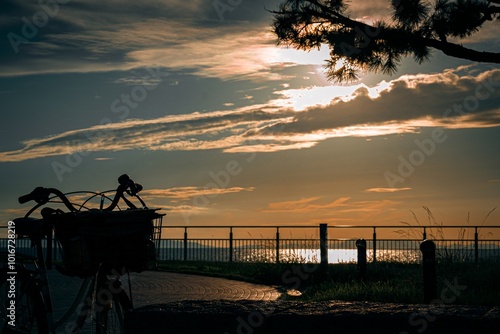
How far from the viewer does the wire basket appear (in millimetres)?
5766

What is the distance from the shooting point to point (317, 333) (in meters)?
5.56

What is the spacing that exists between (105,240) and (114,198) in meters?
0.66

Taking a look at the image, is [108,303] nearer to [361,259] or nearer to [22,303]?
[22,303]

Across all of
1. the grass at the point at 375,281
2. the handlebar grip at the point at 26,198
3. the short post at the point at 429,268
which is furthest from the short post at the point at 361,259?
the handlebar grip at the point at 26,198

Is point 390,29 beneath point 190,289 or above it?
above

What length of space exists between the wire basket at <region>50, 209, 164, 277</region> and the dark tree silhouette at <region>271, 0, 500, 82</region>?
995 centimetres

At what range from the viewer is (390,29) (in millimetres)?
14852

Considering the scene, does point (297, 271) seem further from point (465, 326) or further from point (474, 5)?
point (465, 326)

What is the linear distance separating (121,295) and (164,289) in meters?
10.4

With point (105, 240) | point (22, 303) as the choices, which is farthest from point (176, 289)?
point (105, 240)

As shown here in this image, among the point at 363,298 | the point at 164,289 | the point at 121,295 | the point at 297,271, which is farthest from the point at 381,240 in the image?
the point at 121,295

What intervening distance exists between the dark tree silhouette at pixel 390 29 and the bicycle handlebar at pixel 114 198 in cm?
944

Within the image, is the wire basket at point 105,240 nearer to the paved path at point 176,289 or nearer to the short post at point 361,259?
the paved path at point 176,289

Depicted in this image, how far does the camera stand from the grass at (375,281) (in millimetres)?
12398
